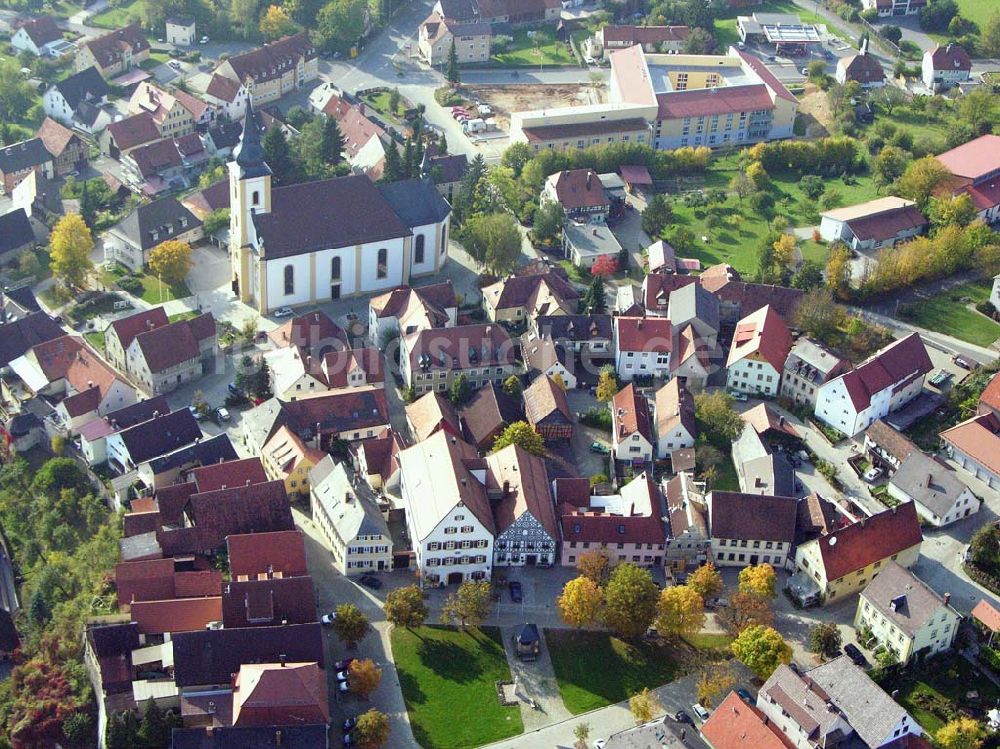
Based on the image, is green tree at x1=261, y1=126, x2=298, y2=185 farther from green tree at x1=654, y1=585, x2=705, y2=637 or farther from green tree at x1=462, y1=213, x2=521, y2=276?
green tree at x1=654, y1=585, x2=705, y2=637

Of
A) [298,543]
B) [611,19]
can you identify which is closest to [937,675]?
[298,543]

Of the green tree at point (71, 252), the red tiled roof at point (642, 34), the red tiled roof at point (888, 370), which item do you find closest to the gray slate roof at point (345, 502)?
the red tiled roof at point (888, 370)

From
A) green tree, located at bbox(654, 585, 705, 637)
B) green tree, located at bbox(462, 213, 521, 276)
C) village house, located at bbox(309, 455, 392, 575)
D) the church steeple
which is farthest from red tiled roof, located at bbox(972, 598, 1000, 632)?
the church steeple

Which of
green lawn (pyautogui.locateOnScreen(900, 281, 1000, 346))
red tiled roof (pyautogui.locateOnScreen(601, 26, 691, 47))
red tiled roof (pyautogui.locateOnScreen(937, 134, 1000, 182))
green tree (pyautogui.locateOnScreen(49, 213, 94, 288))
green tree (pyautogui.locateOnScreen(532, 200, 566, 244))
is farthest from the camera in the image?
red tiled roof (pyautogui.locateOnScreen(601, 26, 691, 47))

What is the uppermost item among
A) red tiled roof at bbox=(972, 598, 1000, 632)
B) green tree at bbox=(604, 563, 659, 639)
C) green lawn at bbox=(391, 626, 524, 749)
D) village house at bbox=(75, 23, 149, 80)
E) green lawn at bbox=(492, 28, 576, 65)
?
green tree at bbox=(604, 563, 659, 639)

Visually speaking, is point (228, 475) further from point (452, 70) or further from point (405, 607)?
point (452, 70)

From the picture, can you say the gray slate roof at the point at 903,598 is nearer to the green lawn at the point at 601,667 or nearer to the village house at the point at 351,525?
the green lawn at the point at 601,667

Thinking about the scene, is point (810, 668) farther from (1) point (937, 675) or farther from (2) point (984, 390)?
(2) point (984, 390)
